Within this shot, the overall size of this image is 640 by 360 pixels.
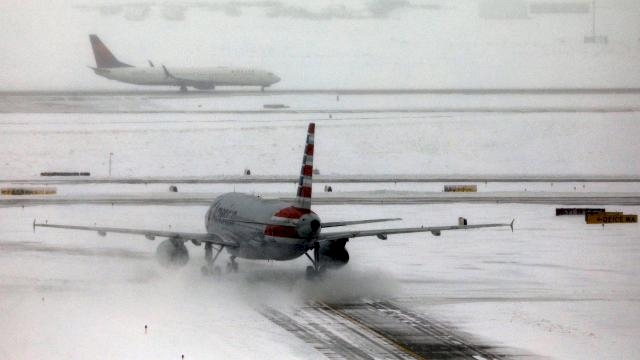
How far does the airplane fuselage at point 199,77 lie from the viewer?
639ft

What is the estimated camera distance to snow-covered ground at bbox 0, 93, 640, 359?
47188 mm

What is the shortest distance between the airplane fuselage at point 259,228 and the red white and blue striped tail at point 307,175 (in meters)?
0.40

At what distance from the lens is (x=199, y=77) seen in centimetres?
19488

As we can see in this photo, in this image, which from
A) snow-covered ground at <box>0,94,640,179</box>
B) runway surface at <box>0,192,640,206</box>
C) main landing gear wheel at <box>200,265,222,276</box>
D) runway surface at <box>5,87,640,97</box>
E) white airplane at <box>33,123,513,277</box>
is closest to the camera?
white airplane at <box>33,123,513,277</box>

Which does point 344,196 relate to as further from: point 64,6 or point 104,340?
point 64,6

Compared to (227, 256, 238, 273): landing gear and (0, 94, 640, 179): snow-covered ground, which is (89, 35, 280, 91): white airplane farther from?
(227, 256, 238, 273): landing gear

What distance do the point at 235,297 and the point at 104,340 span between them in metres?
9.37

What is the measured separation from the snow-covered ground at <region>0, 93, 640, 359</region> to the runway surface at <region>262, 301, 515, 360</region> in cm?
96

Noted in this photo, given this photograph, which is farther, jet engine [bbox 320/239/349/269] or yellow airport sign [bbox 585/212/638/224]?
yellow airport sign [bbox 585/212/638/224]

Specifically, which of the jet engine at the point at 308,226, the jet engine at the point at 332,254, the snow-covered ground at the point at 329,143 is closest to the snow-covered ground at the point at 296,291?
the jet engine at the point at 332,254

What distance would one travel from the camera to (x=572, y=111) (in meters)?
154

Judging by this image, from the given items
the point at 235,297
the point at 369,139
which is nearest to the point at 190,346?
the point at 235,297

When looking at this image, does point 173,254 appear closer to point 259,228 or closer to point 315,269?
point 259,228

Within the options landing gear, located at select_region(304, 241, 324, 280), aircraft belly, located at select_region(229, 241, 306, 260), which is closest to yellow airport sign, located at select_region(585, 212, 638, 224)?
landing gear, located at select_region(304, 241, 324, 280)
